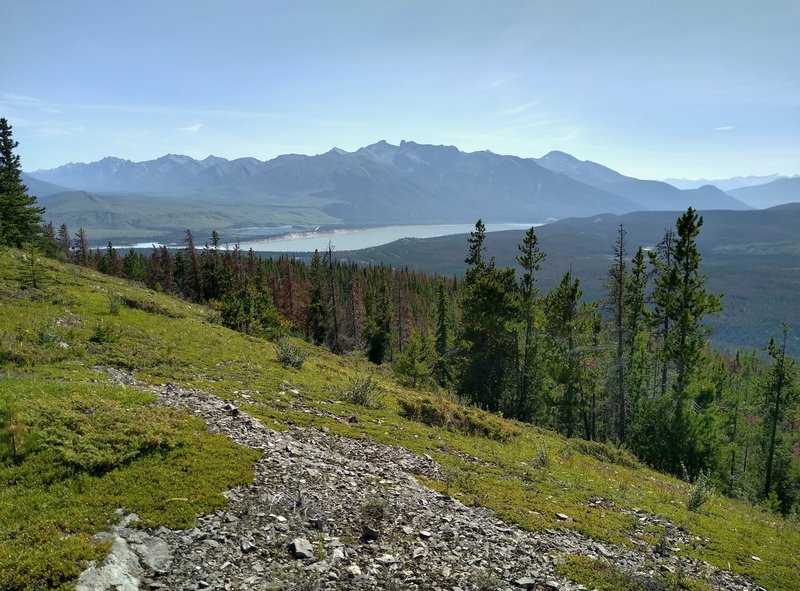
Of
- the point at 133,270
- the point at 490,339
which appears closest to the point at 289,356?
the point at 490,339

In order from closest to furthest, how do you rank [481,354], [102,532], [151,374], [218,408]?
[102,532] < [218,408] < [151,374] < [481,354]

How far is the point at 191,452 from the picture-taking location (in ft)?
35.9

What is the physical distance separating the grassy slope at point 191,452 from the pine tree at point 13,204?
27436mm

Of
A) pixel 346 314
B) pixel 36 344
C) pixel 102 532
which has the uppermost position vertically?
pixel 36 344

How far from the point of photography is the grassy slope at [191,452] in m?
8.83

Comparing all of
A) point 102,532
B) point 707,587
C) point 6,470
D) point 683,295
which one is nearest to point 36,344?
point 6,470

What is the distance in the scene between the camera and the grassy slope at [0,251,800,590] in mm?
8828

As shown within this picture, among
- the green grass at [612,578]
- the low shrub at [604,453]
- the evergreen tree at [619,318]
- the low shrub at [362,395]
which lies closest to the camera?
the green grass at [612,578]

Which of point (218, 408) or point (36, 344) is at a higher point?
point (36, 344)

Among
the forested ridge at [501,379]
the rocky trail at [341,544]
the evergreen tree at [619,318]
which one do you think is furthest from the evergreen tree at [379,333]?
the rocky trail at [341,544]

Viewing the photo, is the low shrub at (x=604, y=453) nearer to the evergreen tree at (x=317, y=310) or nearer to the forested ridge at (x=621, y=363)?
the forested ridge at (x=621, y=363)

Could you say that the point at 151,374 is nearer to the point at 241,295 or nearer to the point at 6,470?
the point at 6,470

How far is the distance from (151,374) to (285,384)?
5.46 meters

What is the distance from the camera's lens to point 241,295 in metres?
53.1
